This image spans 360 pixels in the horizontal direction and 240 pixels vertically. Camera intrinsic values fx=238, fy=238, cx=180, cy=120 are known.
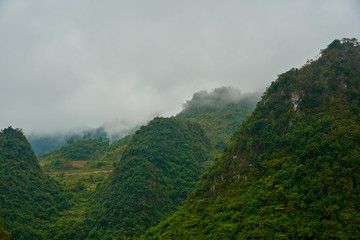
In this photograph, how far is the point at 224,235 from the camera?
22.9 metres

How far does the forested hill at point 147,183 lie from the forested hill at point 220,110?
19.9 meters

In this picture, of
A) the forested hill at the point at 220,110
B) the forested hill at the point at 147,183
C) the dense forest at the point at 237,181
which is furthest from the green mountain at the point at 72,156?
the forested hill at the point at 220,110

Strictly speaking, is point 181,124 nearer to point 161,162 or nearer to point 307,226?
point 161,162

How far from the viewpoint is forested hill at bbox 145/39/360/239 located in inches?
787

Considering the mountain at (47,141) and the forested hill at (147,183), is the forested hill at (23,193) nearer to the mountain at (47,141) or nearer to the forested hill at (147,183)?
the forested hill at (147,183)

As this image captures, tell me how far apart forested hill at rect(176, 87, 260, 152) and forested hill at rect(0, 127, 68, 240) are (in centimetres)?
4795

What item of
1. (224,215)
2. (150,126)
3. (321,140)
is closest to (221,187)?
(224,215)

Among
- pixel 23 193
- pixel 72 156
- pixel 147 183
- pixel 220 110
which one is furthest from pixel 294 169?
pixel 220 110

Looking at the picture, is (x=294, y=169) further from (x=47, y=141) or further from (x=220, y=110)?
(x=47, y=141)

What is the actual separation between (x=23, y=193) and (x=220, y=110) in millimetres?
82105

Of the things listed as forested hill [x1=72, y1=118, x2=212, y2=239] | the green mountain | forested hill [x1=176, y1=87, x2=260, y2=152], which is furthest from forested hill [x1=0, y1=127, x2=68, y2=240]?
forested hill [x1=176, y1=87, x2=260, y2=152]

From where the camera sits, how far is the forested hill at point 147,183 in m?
39.8

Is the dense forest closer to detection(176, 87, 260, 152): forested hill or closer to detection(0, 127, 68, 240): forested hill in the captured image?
detection(0, 127, 68, 240): forested hill

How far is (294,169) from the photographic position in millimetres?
24281
